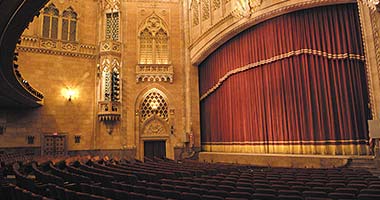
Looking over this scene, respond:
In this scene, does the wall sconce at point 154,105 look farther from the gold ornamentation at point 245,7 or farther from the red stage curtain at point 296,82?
the gold ornamentation at point 245,7

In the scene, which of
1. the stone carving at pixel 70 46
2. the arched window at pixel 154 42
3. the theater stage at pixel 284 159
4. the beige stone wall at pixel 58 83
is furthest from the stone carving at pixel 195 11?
the theater stage at pixel 284 159

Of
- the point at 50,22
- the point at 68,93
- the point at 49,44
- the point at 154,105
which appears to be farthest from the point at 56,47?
the point at 154,105

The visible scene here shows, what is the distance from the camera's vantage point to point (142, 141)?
69.6 ft

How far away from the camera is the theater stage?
12680 mm

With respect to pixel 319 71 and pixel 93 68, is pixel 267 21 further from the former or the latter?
pixel 93 68

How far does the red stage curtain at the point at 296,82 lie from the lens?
13.8m

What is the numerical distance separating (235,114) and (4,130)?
47.4 feet

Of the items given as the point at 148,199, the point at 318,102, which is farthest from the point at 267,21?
the point at 148,199

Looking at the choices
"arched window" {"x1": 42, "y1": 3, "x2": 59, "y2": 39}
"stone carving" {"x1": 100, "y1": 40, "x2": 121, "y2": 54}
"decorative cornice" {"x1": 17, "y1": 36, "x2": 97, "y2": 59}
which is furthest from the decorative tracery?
"arched window" {"x1": 42, "y1": 3, "x2": 59, "y2": 39}

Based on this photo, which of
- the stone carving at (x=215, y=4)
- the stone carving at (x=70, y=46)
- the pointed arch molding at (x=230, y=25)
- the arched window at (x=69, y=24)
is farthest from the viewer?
the arched window at (x=69, y=24)

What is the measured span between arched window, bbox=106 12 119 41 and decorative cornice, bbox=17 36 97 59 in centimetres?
161

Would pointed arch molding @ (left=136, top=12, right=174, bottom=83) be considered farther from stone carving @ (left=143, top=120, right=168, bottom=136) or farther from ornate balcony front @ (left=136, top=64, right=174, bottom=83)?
stone carving @ (left=143, top=120, right=168, bottom=136)

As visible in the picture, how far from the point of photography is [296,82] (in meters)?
15.8

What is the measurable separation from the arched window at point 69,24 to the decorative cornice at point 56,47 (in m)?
0.56
